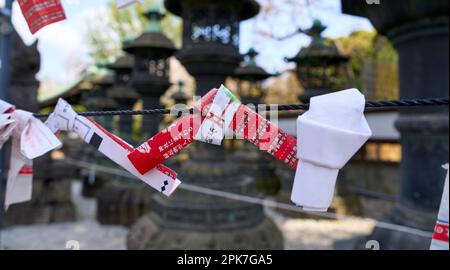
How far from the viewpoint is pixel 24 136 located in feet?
4.41

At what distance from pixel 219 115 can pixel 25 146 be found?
86 cm

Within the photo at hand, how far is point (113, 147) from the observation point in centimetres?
125

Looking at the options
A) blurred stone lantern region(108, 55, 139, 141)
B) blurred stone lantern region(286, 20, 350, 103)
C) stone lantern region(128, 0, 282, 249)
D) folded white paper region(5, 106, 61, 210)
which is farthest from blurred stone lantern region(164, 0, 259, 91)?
blurred stone lantern region(108, 55, 139, 141)

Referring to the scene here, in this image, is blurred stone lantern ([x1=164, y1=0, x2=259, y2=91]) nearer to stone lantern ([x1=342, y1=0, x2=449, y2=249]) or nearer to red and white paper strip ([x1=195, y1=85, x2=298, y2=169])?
stone lantern ([x1=342, y1=0, x2=449, y2=249])

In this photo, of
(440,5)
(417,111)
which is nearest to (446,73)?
(417,111)

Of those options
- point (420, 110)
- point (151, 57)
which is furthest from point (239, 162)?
point (420, 110)

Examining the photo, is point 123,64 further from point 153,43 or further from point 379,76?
point 379,76

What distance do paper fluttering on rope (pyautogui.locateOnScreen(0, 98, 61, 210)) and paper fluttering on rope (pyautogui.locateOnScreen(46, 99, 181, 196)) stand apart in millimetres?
101

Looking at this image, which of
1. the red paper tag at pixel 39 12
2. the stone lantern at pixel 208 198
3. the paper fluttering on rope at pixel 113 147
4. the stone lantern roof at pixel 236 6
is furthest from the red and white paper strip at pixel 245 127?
the stone lantern roof at pixel 236 6

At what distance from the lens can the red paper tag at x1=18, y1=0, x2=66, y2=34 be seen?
1.79 metres

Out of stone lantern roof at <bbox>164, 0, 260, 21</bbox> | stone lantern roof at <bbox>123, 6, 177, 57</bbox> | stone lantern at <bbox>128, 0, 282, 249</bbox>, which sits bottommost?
stone lantern at <bbox>128, 0, 282, 249</bbox>

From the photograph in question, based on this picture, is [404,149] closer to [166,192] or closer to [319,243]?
[166,192]

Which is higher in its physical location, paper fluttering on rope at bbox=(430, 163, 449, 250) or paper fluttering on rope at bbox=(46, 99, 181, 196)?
paper fluttering on rope at bbox=(46, 99, 181, 196)

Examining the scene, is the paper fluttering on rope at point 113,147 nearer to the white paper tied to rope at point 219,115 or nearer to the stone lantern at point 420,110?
the white paper tied to rope at point 219,115
